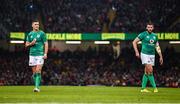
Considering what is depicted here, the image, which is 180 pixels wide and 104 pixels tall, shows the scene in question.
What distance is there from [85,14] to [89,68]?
13.6 feet

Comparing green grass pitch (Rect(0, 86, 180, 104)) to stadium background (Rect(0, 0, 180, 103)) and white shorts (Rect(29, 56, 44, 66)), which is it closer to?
white shorts (Rect(29, 56, 44, 66))

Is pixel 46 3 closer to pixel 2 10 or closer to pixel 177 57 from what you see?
pixel 2 10

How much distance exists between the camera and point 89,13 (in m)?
36.6

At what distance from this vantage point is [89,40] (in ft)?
116

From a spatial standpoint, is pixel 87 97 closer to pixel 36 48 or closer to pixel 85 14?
pixel 36 48

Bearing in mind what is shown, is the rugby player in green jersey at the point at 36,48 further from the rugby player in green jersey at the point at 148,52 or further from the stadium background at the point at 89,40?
the stadium background at the point at 89,40

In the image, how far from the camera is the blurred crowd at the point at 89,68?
33.6 metres

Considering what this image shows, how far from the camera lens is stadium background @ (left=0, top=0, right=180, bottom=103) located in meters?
34.2

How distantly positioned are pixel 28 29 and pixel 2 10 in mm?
2903

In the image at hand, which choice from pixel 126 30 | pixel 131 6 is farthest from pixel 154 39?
pixel 131 6

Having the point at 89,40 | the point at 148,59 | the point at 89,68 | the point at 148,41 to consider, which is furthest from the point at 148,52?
the point at 89,68

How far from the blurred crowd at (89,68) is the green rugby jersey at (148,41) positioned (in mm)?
15723

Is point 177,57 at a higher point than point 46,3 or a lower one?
lower

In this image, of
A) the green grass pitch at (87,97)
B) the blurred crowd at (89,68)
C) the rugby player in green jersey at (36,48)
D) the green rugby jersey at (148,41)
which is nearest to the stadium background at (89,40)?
the blurred crowd at (89,68)
